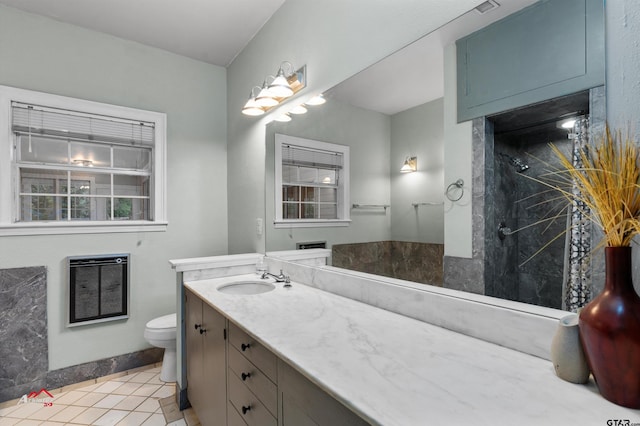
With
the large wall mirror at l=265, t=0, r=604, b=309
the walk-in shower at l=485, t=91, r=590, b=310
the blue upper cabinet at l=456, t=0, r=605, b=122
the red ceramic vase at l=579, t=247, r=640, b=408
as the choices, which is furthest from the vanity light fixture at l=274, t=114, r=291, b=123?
the red ceramic vase at l=579, t=247, r=640, b=408

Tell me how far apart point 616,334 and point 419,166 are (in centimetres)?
83

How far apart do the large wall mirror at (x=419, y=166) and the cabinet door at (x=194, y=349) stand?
786 millimetres

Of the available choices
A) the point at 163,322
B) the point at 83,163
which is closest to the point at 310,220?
the point at 163,322

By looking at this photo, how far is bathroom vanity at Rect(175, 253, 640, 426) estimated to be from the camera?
27.8 inches

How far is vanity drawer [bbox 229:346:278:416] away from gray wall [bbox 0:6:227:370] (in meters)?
1.76

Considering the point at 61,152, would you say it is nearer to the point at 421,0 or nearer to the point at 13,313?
Answer: the point at 13,313

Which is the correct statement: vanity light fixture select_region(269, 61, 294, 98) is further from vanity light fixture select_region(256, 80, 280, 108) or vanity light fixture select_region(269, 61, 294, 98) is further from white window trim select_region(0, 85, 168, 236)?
white window trim select_region(0, 85, 168, 236)

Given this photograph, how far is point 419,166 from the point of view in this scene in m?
1.34

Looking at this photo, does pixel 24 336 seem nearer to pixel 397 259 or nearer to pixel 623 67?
pixel 397 259

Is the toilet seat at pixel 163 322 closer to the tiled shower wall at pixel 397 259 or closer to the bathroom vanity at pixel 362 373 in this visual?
the bathroom vanity at pixel 362 373

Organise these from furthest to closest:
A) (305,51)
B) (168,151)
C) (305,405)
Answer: (168,151) → (305,51) → (305,405)

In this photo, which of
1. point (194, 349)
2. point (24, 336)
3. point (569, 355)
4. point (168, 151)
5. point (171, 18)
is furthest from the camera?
point (168, 151)

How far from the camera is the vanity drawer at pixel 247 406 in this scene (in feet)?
3.79

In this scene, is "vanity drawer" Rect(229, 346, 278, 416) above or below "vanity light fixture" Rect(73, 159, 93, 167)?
below
